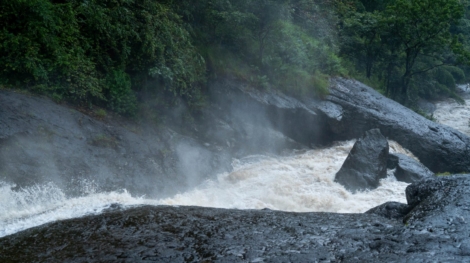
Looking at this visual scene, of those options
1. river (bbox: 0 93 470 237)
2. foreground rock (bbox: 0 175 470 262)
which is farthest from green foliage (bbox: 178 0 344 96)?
foreground rock (bbox: 0 175 470 262)

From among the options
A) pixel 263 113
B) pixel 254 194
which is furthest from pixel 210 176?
pixel 263 113

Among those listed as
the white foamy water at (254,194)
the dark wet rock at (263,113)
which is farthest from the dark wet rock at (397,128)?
the white foamy water at (254,194)

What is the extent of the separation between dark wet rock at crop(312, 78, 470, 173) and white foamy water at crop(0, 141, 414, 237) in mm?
579

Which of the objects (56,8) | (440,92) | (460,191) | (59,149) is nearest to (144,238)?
(59,149)

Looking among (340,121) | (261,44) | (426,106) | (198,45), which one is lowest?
(340,121)

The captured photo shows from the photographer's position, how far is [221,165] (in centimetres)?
1332

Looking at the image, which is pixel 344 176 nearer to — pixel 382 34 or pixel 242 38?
pixel 242 38

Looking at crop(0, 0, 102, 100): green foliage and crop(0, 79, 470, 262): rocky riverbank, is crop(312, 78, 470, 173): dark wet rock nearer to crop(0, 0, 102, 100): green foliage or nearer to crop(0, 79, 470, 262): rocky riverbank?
crop(0, 79, 470, 262): rocky riverbank

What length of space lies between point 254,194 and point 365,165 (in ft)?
11.8

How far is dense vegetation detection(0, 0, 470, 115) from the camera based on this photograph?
10.4 meters

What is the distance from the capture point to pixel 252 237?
7055mm

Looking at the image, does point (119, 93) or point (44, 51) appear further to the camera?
point (119, 93)

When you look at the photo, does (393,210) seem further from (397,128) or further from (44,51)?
(44,51)

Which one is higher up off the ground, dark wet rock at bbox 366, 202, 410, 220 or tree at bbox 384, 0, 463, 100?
tree at bbox 384, 0, 463, 100
